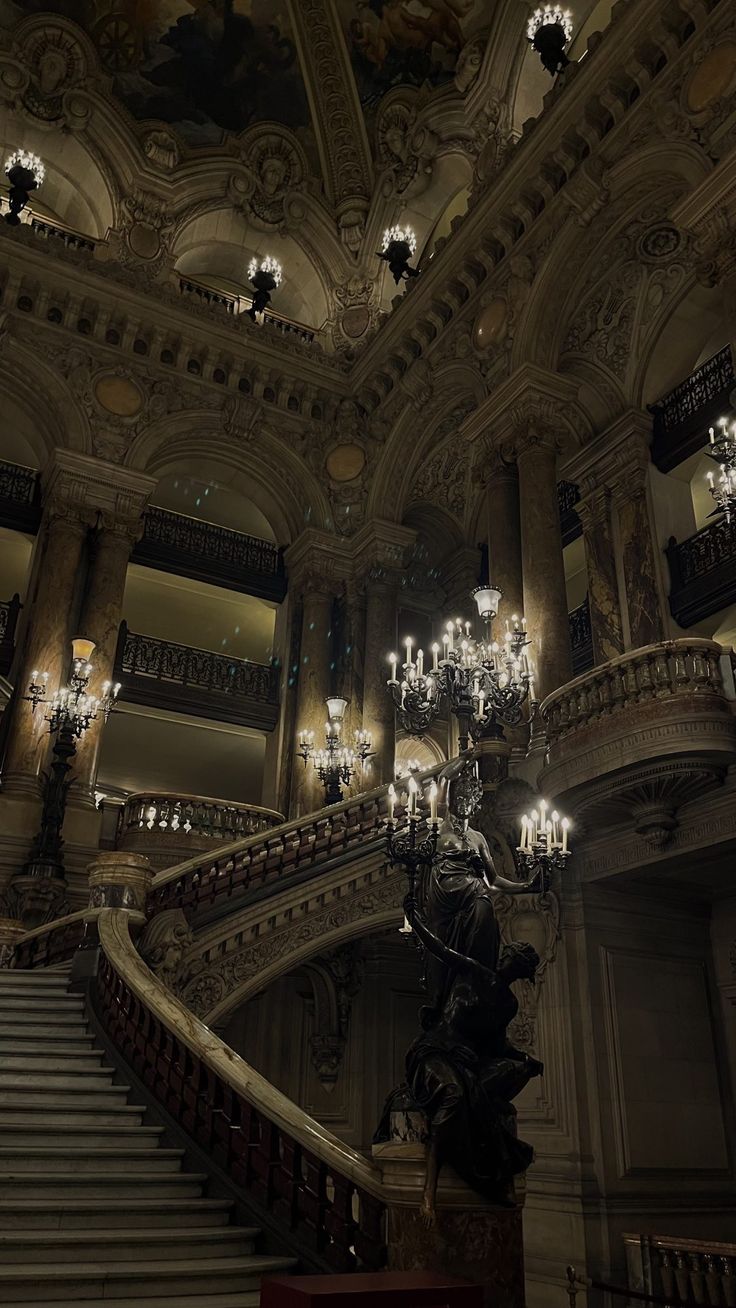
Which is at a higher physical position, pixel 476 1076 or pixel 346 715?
pixel 346 715

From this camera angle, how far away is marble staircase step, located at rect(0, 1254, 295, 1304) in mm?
3943

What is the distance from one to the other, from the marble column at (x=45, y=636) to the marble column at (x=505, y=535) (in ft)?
20.9

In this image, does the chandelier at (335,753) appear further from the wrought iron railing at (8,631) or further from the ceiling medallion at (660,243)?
the ceiling medallion at (660,243)

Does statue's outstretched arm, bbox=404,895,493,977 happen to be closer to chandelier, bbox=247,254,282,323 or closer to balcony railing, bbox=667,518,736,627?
balcony railing, bbox=667,518,736,627

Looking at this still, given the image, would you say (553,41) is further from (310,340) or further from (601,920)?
(601,920)

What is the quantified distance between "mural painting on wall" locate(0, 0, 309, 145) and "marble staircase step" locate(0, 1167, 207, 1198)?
57.7 ft

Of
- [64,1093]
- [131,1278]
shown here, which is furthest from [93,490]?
[131,1278]

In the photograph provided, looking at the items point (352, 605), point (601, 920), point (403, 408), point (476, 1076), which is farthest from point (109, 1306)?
point (403, 408)

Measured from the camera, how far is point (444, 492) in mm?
17625

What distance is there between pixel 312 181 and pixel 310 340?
357cm

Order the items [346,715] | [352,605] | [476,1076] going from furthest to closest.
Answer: [352,605] → [346,715] → [476,1076]

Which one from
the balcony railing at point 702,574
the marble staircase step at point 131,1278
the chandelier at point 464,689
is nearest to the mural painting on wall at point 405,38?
the balcony railing at point 702,574

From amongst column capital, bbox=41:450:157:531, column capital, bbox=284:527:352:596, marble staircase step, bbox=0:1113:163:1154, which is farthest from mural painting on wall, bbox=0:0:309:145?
marble staircase step, bbox=0:1113:163:1154

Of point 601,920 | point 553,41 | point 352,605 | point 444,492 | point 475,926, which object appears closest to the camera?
point 475,926
